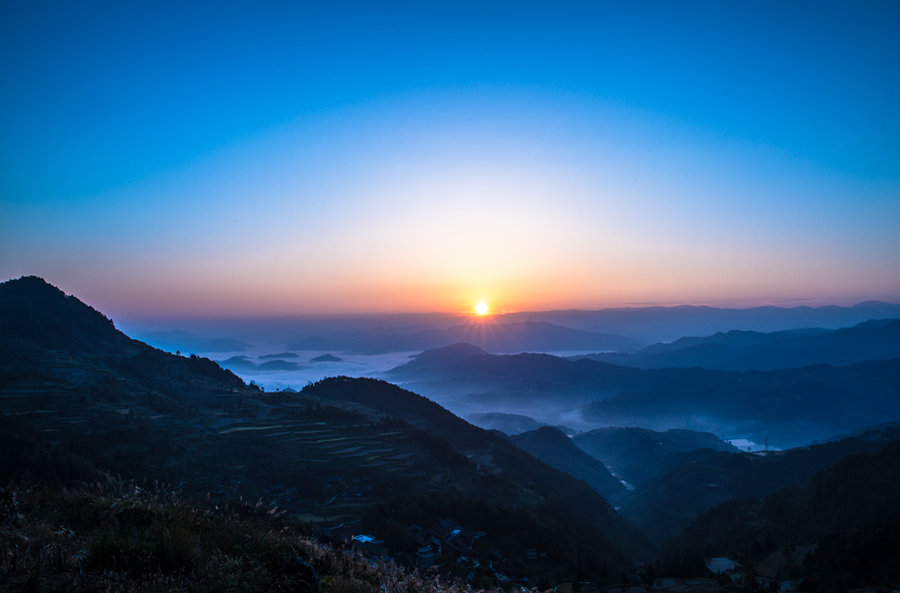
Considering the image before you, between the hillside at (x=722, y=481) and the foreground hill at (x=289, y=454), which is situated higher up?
the foreground hill at (x=289, y=454)

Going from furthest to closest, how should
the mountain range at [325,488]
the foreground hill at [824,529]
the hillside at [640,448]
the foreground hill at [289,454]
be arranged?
the hillside at [640,448]
the foreground hill at [289,454]
the foreground hill at [824,529]
the mountain range at [325,488]

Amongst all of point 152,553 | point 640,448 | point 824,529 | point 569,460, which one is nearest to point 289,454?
point 152,553

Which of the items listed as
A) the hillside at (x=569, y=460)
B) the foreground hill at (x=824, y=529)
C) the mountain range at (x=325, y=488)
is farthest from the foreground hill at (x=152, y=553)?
the hillside at (x=569, y=460)

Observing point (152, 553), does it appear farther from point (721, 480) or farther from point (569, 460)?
point (569, 460)

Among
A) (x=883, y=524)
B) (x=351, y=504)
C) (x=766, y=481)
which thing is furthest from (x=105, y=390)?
(x=766, y=481)

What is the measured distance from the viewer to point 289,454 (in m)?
41.4

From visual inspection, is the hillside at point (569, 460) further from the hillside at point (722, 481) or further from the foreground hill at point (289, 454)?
the foreground hill at point (289, 454)

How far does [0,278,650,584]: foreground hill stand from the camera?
89.3 feet

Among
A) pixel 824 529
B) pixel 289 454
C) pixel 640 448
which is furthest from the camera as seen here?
pixel 640 448

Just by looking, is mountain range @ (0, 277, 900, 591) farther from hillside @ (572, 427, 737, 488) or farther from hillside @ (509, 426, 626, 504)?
hillside @ (572, 427, 737, 488)

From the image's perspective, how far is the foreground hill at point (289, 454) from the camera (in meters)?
27.2

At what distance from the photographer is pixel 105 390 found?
4731 centimetres

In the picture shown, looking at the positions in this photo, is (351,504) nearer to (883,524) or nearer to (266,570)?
(266,570)

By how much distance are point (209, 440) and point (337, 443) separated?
12360 mm
